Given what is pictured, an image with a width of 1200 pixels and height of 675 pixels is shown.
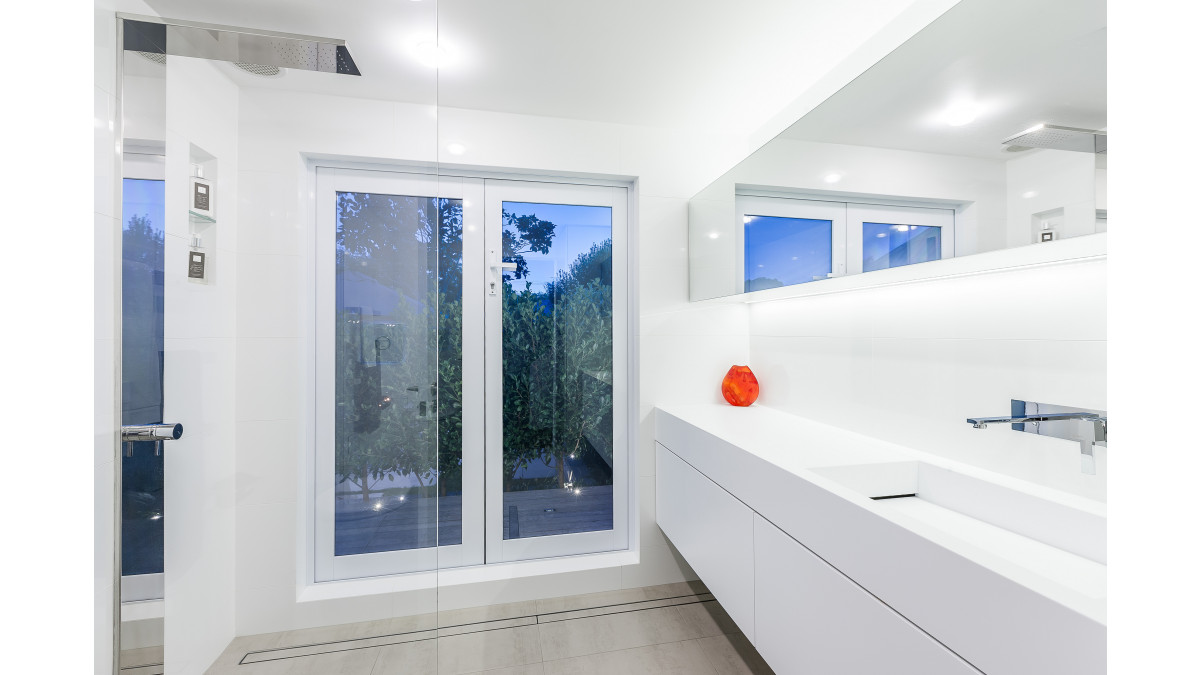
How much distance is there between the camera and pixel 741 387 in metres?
2.15

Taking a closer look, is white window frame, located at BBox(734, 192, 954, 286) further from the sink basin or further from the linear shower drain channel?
the linear shower drain channel

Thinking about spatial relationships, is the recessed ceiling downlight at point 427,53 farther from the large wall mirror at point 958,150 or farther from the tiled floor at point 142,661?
the tiled floor at point 142,661

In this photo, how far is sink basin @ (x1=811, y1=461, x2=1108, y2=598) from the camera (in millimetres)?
857

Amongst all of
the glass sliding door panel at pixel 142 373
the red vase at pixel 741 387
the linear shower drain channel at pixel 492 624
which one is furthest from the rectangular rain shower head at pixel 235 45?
the red vase at pixel 741 387

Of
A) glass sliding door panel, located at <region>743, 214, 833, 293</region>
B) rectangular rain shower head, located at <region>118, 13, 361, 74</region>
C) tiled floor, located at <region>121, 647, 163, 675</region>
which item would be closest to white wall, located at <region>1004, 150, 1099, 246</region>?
glass sliding door panel, located at <region>743, 214, 833, 293</region>

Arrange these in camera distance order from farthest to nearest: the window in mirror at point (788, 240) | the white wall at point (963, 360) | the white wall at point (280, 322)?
the window in mirror at point (788, 240) < the white wall at point (963, 360) < the white wall at point (280, 322)

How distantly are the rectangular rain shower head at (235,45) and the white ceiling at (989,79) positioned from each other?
120 cm

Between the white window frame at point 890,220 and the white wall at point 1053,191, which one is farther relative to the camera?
the white window frame at point 890,220

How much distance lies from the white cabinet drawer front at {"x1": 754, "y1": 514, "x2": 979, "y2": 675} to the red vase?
89 cm

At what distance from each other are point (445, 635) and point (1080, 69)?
2.43m

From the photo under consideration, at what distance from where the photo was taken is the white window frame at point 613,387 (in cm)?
217

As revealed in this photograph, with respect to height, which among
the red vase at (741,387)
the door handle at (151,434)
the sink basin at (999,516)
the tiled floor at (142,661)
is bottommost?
the tiled floor at (142,661)

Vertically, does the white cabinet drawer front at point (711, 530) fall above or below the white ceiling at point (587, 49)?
below

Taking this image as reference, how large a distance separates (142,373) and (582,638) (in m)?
1.71
